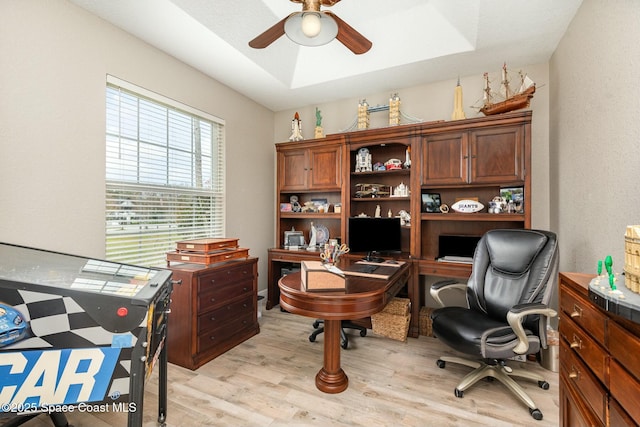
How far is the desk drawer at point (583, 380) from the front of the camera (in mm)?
996

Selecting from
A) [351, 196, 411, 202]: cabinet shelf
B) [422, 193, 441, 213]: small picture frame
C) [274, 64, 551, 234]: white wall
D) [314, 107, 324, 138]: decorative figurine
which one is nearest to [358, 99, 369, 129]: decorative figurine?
[274, 64, 551, 234]: white wall

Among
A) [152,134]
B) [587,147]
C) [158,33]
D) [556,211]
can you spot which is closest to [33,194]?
[152,134]

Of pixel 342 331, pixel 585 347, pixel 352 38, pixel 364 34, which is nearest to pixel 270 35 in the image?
pixel 352 38

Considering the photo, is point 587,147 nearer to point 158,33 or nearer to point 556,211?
point 556,211

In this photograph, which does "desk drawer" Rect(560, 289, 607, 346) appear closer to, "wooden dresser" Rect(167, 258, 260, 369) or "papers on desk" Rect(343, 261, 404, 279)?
"papers on desk" Rect(343, 261, 404, 279)

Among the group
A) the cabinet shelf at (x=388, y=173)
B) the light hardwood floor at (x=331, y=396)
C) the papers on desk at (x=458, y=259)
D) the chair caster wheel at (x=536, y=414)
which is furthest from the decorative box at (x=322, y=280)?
the cabinet shelf at (x=388, y=173)

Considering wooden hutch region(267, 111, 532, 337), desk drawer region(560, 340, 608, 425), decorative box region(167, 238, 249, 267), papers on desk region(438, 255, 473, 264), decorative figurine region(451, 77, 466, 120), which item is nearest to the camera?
desk drawer region(560, 340, 608, 425)

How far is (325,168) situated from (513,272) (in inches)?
90.5

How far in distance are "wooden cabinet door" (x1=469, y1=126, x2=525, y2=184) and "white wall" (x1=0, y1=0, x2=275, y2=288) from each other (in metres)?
3.17

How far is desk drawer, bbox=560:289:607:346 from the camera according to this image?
101 centimetres

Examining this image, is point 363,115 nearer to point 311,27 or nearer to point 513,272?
point 311,27

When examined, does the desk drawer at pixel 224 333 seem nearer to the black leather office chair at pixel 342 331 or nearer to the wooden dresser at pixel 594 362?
the black leather office chair at pixel 342 331

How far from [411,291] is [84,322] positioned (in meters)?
2.74

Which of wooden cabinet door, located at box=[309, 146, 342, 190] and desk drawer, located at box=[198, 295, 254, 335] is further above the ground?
wooden cabinet door, located at box=[309, 146, 342, 190]
